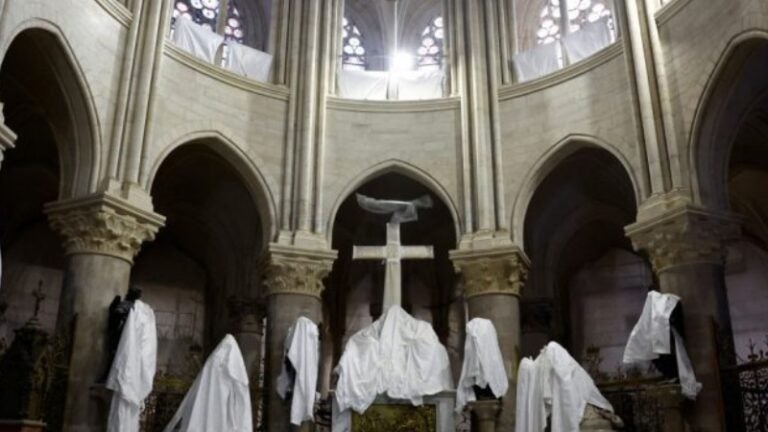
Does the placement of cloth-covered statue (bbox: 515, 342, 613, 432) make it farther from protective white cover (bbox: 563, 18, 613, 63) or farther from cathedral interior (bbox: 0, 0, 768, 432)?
protective white cover (bbox: 563, 18, 613, 63)

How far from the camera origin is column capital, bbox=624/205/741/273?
12484mm

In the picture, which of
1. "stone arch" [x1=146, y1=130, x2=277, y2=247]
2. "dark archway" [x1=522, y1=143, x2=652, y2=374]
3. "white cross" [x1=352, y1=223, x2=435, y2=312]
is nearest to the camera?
"white cross" [x1=352, y1=223, x2=435, y2=312]

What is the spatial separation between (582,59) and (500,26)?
2441 mm

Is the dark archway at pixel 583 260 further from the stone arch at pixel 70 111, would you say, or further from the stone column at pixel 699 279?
the stone arch at pixel 70 111

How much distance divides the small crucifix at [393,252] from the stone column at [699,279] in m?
3.70

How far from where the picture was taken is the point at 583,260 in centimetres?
2181

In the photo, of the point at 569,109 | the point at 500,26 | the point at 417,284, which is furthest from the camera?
the point at 417,284

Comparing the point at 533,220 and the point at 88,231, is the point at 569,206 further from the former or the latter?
the point at 88,231

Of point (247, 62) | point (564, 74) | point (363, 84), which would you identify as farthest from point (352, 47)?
point (564, 74)

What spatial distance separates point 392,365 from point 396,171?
5.68 metres

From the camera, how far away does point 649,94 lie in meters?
13.7

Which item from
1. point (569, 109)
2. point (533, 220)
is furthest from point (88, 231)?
point (533, 220)

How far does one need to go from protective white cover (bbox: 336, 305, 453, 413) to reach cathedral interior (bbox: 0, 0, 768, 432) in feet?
5.13

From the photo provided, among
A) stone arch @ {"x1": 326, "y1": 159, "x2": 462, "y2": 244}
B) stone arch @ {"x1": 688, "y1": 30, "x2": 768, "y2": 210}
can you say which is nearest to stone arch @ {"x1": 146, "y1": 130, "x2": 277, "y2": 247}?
stone arch @ {"x1": 326, "y1": 159, "x2": 462, "y2": 244}
